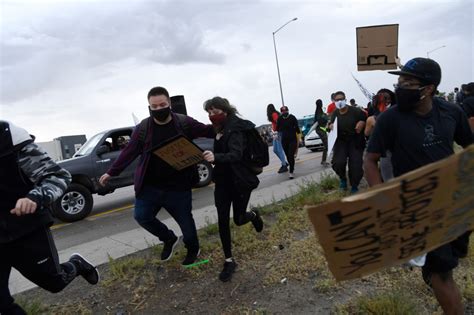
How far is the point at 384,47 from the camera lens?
18.6 feet

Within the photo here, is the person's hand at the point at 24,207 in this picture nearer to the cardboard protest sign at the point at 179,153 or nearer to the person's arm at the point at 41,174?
the person's arm at the point at 41,174

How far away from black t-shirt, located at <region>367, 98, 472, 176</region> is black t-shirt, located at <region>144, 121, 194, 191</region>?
6.82ft

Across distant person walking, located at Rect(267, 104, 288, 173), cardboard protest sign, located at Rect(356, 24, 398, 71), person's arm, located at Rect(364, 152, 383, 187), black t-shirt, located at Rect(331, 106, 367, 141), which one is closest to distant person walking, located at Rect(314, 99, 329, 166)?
distant person walking, located at Rect(267, 104, 288, 173)

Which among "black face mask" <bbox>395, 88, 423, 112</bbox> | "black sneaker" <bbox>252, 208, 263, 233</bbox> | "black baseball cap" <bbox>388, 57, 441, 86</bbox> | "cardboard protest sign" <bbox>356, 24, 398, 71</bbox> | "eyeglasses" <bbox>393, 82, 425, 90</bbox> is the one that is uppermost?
"cardboard protest sign" <bbox>356, 24, 398, 71</bbox>

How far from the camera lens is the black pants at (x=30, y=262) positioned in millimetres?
2676

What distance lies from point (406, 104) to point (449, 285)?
1170mm

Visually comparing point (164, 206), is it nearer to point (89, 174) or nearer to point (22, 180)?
point (22, 180)

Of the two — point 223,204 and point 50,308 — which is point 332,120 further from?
point 50,308

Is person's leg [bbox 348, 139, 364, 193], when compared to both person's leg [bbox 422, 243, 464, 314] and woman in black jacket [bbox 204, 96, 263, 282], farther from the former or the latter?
person's leg [bbox 422, 243, 464, 314]

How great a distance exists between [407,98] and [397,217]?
3.15 feet

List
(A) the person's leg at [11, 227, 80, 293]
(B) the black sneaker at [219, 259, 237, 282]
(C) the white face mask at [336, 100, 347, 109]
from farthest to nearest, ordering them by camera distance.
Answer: (C) the white face mask at [336, 100, 347, 109], (B) the black sneaker at [219, 259, 237, 282], (A) the person's leg at [11, 227, 80, 293]

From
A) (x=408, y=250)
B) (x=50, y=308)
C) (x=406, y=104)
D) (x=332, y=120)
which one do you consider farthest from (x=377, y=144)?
(x=332, y=120)

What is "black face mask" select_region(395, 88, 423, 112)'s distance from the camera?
8.14ft

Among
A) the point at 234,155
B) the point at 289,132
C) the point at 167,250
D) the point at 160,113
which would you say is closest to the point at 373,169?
the point at 234,155
